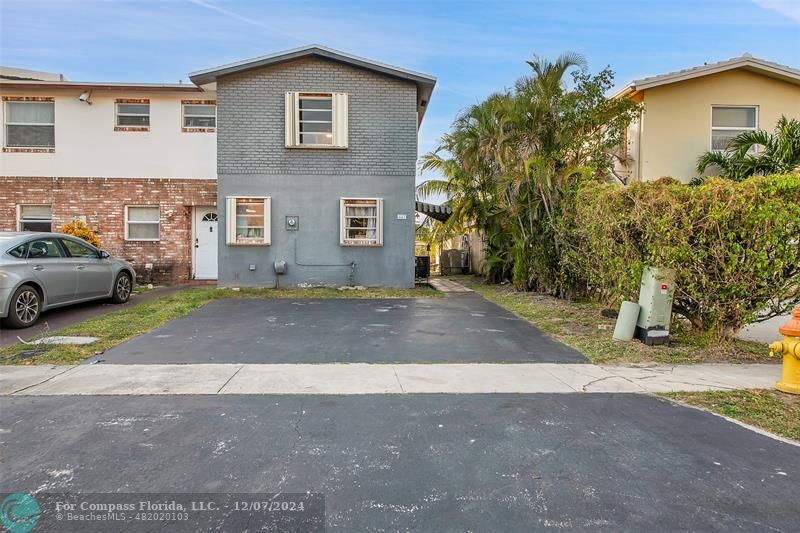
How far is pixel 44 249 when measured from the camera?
871cm

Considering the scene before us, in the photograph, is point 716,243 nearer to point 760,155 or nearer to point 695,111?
point 760,155

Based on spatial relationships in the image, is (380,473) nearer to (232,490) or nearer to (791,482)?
(232,490)

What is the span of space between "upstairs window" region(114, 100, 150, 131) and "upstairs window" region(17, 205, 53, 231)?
3.53 metres

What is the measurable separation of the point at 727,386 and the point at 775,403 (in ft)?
1.83

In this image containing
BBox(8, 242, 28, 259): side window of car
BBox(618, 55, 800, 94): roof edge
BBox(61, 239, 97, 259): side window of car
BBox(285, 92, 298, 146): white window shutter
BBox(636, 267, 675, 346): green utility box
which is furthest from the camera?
BBox(618, 55, 800, 94): roof edge

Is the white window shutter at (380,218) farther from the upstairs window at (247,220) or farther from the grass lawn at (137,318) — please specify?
the upstairs window at (247,220)

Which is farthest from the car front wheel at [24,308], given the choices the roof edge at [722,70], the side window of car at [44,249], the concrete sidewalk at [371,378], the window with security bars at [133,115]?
the roof edge at [722,70]

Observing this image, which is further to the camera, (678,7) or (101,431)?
(678,7)

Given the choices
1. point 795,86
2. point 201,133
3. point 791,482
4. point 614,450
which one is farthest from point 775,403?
point 201,133

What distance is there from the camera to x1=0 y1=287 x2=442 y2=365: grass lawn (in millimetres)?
6125

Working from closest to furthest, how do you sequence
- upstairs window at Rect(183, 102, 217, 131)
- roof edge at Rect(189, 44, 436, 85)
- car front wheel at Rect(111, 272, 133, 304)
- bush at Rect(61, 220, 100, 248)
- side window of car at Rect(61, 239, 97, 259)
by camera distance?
1. side window of car at Rect(61, 239, 97, 259)
2. car front wheel at Rect(111, 272, 133, 304)
3. roof edge at Rect(189, 44, 436, 85)
4. bush at Rect(61, 220, 100, 248)
5. upstairs window at Rect(183, 102, 217, 131)

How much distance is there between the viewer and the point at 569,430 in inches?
155

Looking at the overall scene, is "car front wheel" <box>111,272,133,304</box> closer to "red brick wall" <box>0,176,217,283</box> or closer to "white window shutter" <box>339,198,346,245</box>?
"red brick wall" <box>0,176,217,283</box>

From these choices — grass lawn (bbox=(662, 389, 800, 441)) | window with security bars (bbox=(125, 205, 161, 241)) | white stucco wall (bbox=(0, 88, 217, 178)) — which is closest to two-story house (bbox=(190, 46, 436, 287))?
white stucco wall (bbox=(0, 88, 217, 178))
